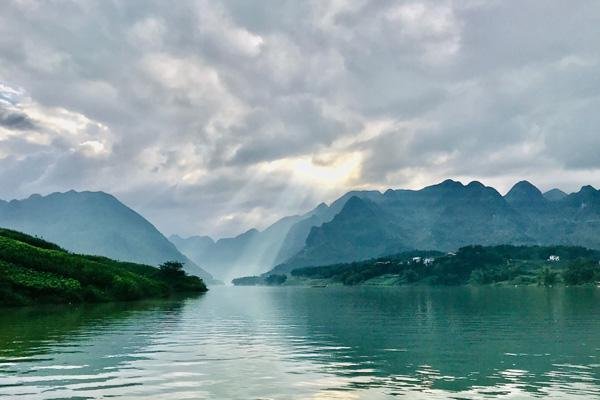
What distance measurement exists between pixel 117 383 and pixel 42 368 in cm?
785

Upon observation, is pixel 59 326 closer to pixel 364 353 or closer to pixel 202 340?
pixel 202 340

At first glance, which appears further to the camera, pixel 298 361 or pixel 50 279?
pixel 50 279

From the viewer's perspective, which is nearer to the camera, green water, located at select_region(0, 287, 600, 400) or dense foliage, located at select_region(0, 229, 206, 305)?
green water, located at select_region(0, 287, 600, 400)

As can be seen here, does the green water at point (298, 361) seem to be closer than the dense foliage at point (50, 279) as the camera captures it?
Yes

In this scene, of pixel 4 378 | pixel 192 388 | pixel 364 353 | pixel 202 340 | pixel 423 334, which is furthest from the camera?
pixel 423 334

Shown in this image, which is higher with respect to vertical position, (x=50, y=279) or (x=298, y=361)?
(x=50, y=279)

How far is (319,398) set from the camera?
2783cm

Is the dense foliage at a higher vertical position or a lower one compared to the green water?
higher

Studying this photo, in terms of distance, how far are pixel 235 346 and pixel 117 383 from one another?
1894 centimetres

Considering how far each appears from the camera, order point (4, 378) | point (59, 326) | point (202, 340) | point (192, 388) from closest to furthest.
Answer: point (192, 388), point (4, 378), point (202, 340), point (59, 326)

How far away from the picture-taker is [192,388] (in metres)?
30.0

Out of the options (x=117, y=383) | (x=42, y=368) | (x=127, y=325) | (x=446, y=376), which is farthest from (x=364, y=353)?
(x=127, y=325)

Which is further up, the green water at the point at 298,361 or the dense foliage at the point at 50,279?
the dense foliage at the point at 50,279

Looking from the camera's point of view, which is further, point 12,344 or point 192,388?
point 12,344
